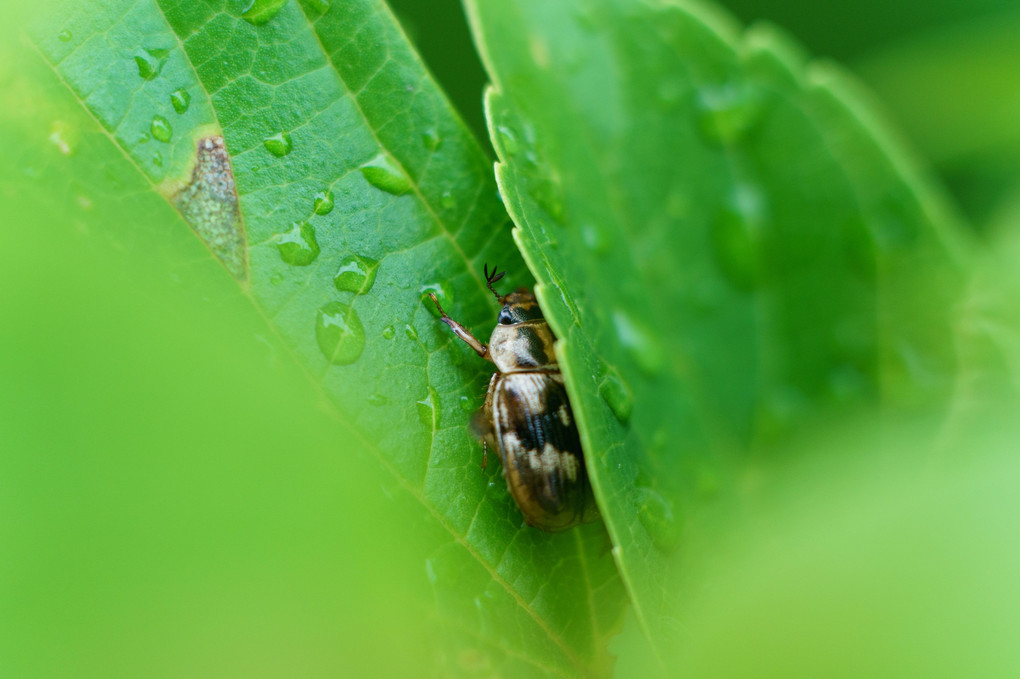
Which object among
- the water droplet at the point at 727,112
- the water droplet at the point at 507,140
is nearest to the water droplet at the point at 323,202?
the water droplet at the point at 507,140

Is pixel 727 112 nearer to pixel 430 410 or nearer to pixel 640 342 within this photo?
pixel 640 342

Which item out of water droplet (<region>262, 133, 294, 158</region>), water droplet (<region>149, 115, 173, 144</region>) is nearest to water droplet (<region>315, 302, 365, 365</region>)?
water droplet (<region>262, 133, 294, 158</region>)

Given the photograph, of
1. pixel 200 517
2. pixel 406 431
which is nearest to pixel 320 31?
pixel 406 431

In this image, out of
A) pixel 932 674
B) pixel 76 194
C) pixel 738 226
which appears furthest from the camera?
pixel 738 226

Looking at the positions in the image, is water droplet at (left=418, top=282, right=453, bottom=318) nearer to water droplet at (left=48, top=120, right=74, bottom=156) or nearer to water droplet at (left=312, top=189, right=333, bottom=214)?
water droplet at (left=312, top=189, right=333, bottom=214)

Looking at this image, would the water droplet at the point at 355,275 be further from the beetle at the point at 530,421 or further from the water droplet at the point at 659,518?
the water droplet at the point at 659,518

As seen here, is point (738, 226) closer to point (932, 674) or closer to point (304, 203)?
point (304, 203)

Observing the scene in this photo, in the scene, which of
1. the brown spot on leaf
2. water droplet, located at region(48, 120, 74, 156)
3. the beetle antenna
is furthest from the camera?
the beetle antenna
